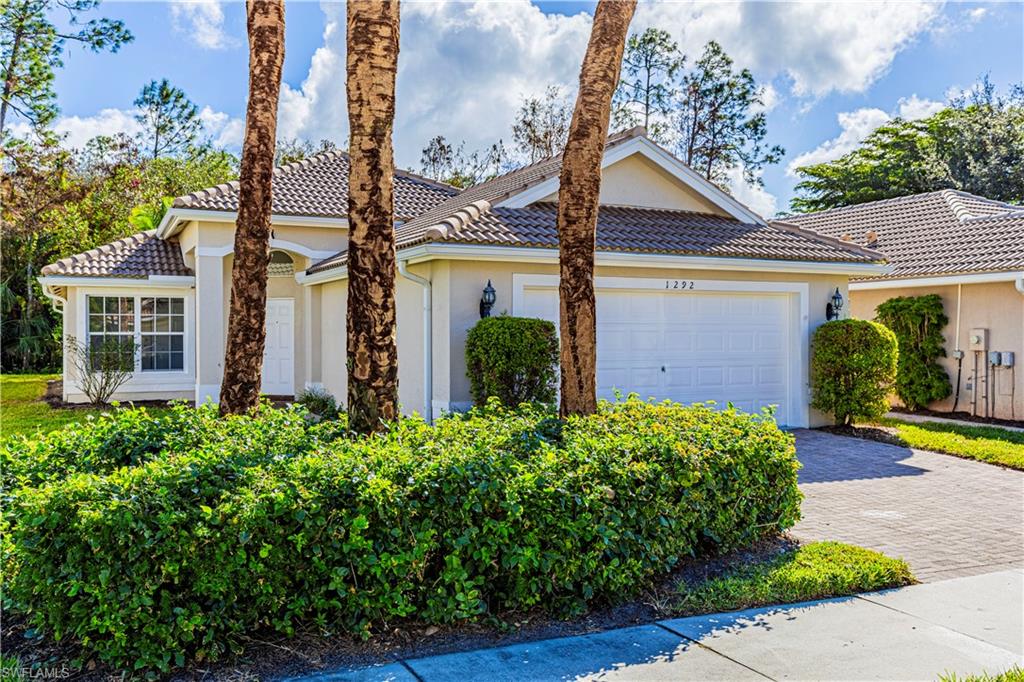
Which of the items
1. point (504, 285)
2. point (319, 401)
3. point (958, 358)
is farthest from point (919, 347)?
point (319, 401)

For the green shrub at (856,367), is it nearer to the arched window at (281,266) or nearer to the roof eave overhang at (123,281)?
the arched window at (281,266)

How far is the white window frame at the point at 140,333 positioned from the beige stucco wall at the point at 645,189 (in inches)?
413

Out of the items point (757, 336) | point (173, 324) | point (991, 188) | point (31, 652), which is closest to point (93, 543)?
point (31, 652)

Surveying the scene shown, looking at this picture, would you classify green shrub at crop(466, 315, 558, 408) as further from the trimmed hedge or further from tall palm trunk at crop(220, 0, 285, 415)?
the trimmed hedge

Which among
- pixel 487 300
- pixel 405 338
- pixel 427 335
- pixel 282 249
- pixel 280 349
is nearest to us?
pixel 487 300

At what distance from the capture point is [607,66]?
24.0ft

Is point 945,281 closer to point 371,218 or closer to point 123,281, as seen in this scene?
point 371,218

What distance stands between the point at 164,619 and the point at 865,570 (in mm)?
4856

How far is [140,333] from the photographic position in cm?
1834

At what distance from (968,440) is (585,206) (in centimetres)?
872

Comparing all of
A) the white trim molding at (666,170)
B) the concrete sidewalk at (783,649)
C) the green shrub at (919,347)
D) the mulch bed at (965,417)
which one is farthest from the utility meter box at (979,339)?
the concrete sidewalk at (783,649)

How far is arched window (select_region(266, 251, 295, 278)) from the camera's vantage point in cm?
1833

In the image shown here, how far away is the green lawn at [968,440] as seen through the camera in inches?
434

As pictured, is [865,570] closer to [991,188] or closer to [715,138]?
[991,188]
